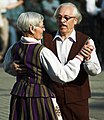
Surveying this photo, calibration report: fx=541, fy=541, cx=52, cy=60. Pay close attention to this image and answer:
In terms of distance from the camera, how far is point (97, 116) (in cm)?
743

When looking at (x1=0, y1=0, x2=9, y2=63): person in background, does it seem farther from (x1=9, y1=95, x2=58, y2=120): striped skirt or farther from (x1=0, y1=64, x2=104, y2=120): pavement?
(x1=9, y1=95, x2=58, y2=120): striped skirt

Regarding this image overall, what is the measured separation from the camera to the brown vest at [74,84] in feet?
14.7

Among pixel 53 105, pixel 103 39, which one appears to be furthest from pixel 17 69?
pixel 103 39

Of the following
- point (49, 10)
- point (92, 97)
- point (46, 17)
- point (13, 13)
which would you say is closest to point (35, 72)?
point (92, 97)

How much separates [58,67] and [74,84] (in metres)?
0.50

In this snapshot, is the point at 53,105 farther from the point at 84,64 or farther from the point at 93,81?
the point at 93,81

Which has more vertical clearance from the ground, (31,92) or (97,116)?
(31,92)

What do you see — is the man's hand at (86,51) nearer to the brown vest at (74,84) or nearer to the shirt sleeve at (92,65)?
the shirt sleeve at (92,65)

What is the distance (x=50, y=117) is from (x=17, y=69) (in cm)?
45

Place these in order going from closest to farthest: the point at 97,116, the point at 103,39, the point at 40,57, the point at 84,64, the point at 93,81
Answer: the point at 40,57
the point at 84,64
the point at 97,116
the point at 93,81
the point at 103,39

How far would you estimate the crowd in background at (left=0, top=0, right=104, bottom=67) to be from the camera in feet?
40.7

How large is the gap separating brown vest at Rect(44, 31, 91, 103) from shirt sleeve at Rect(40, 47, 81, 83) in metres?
0.37

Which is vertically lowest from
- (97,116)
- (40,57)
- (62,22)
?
(97,116)

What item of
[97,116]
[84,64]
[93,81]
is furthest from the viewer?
[93,81]
